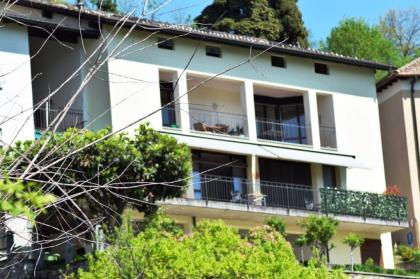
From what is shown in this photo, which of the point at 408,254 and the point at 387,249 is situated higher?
the point at 387,249

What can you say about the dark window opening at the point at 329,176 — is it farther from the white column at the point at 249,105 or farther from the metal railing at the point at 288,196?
the white column at the point at 249,105

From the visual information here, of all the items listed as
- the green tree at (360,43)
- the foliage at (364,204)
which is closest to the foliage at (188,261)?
the foliage at (364,204)

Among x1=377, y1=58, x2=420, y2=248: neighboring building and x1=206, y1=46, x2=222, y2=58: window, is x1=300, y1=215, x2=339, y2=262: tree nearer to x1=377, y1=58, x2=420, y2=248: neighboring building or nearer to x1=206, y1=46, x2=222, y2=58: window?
x1=206, y1=46, x2=222, y2=58: window

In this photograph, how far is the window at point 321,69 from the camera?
1540 inches

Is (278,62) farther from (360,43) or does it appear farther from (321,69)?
(360,43)

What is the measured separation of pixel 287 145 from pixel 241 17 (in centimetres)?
1238

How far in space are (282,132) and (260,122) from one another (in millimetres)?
893

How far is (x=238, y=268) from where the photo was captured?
22.2 metres

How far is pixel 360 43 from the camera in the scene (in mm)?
56125

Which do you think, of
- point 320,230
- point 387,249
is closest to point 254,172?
point 320,230

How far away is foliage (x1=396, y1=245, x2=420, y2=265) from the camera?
3628cm

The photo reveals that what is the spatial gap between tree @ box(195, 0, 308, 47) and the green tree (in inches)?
290

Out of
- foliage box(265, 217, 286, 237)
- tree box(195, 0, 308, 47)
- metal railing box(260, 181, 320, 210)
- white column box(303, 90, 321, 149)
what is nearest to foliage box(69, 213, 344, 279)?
foliage box(265, 217, 286, 237)

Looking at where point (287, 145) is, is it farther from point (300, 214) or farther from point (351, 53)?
point (351, 53)
